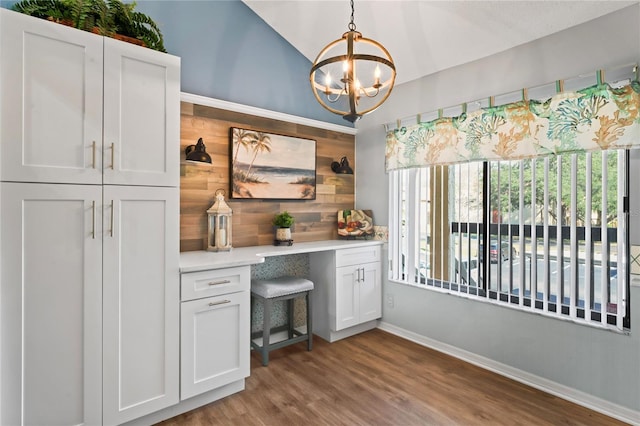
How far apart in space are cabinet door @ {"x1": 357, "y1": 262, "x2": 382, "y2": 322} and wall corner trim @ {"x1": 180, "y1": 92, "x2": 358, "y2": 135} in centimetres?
150

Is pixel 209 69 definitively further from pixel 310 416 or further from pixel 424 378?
pixel 424 378

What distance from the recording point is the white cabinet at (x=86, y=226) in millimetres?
1599

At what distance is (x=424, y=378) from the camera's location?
2.56 m

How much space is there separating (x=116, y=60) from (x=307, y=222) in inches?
83.5

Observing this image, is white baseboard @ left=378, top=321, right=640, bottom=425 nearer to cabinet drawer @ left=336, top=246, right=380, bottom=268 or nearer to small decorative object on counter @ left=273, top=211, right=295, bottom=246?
cabinet drawer @ left=336, top=246, right=380, bottom=268

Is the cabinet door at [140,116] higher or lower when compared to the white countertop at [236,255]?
higher

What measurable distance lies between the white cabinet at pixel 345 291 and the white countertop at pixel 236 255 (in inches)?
5.6

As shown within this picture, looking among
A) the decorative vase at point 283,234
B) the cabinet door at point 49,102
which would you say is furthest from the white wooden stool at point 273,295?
the cabinet door at point 49,102

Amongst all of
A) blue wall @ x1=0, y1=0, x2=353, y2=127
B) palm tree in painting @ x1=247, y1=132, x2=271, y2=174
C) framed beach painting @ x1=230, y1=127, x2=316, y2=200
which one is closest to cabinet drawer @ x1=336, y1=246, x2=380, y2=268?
framed beach painting @ x1=230, y1=127, x2=316, y2=200

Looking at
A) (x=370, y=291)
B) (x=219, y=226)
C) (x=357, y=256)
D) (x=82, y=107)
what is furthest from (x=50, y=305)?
(x=370, y=291)

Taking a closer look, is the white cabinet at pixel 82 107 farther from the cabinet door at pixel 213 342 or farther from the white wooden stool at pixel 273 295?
the white wooden stool at pixel 273 295

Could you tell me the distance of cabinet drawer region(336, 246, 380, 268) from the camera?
3.16 metres

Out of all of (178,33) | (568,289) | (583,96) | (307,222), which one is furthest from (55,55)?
(568,289)

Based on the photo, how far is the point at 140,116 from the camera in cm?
192
